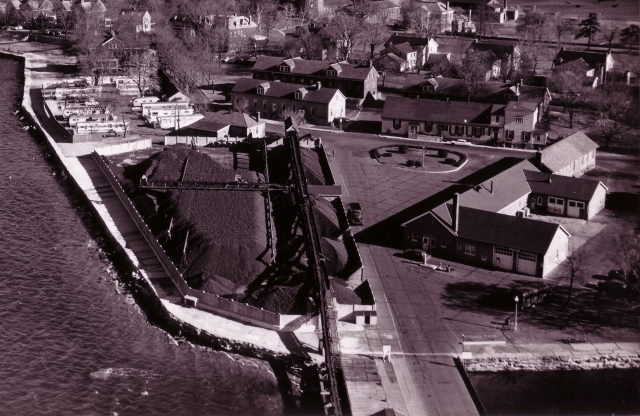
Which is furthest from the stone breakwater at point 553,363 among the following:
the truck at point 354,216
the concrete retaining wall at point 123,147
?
the concrete retaining wall at point 123,147

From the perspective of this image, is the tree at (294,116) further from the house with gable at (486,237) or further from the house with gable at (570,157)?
the house with gable at (486,237)

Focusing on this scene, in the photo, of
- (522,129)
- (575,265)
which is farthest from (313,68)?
(575,265)

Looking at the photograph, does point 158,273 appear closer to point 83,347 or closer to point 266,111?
point 83,347

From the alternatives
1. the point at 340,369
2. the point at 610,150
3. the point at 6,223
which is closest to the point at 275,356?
the point at 340,369

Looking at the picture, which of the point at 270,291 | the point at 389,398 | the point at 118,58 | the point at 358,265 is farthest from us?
the point at 118,58

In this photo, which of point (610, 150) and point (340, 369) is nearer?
point (340, 369)

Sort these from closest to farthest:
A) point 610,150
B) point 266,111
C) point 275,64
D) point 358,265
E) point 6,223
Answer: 1. point 358,265
2. point 6,223
3. point 610,150
4. point 266,111
5. point 275,64
